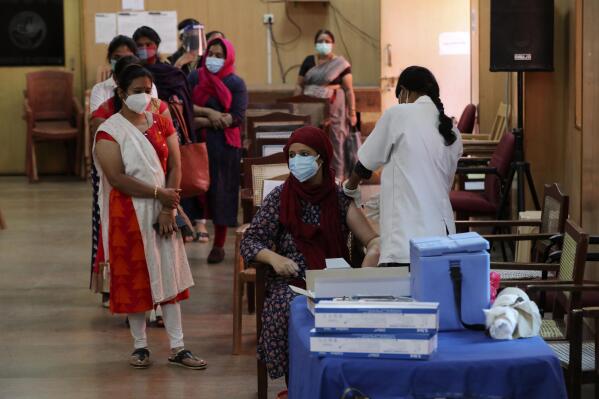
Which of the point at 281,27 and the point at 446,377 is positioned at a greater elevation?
the point at 281,27

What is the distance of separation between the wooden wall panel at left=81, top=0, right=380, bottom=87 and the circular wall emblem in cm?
71

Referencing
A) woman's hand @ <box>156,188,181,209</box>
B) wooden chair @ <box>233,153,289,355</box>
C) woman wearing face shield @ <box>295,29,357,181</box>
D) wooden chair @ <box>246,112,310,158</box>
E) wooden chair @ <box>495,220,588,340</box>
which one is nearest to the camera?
wooden chair @ <box>495,220,588,340</box>

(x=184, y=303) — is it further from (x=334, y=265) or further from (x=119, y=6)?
(x=119, y=6)

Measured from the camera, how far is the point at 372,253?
5.16 metres

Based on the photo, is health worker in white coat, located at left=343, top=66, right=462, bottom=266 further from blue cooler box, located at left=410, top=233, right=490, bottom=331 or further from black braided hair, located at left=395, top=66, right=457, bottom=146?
blue cooler box, located at left=410, top=233, right=490, bottom=331

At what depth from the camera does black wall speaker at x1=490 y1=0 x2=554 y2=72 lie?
26.7 feet

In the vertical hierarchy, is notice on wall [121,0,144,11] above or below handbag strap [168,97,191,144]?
above

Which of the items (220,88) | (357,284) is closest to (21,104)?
(220,88)

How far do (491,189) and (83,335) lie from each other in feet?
10.1

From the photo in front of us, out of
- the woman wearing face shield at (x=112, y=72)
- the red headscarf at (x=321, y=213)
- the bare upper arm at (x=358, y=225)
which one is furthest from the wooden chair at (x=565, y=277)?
the woman wearing face shield at (x=112, y=72)

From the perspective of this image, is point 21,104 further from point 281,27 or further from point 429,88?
point 429,88

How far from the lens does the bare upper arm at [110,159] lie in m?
5.78

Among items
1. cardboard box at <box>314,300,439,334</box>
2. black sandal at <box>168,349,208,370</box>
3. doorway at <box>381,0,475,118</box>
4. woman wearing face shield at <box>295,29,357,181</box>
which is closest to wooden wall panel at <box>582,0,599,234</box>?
black sandal at <box>168,349,208,370</box>

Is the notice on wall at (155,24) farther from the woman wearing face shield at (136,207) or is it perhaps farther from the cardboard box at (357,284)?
the cardboard box at (357,284)
